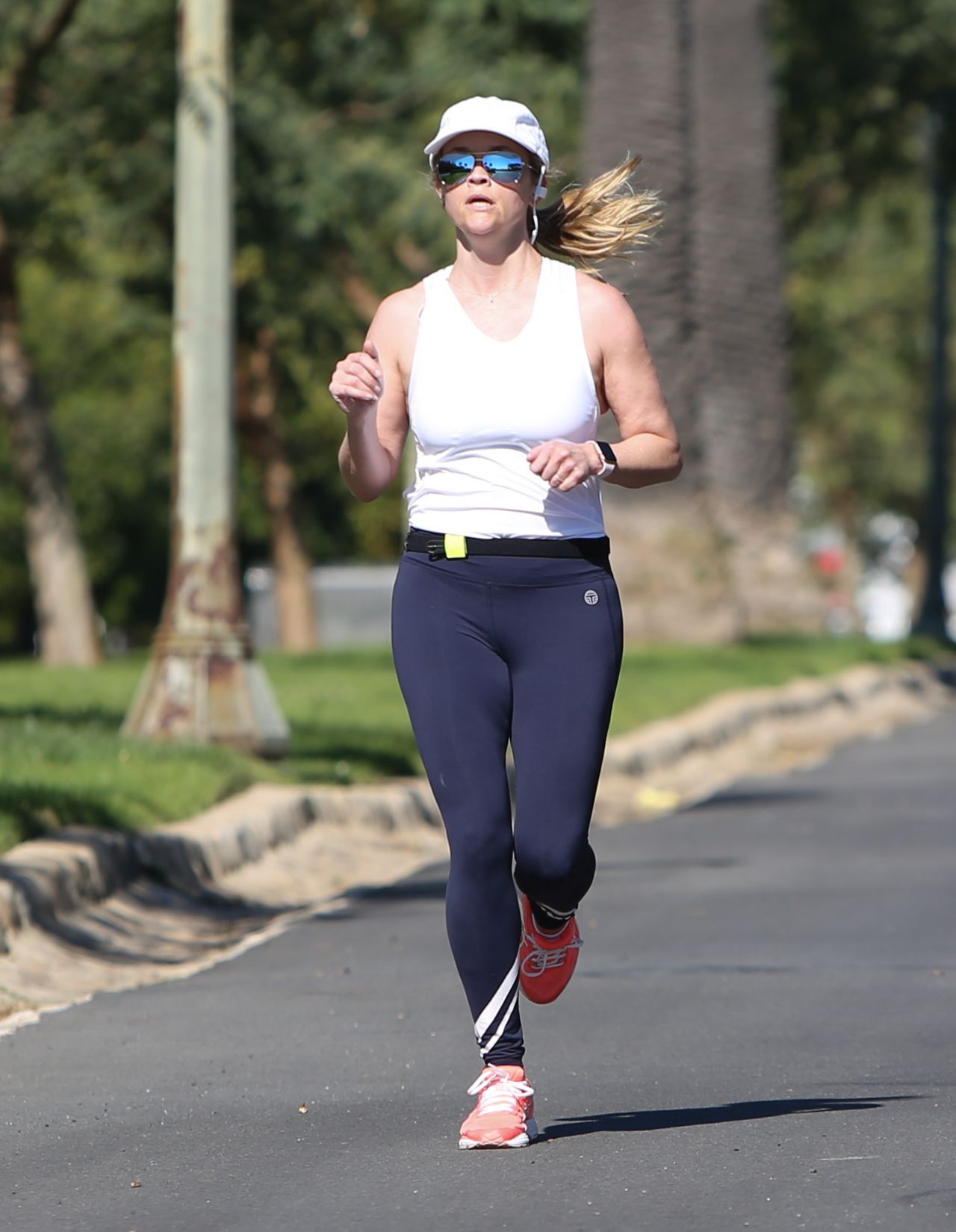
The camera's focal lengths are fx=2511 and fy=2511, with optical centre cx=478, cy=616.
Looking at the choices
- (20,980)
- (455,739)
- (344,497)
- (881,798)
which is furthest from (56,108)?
(344,497)

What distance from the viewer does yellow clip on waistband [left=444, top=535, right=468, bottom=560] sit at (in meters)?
5.12

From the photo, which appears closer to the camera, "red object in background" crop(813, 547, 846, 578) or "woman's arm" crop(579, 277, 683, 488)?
"woman's arm" crop(579, 277, 683, 488)

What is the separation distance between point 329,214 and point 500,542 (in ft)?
67.0

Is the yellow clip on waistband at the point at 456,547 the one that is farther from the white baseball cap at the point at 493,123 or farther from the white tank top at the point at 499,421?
the white baseball cap at the point at 493,123

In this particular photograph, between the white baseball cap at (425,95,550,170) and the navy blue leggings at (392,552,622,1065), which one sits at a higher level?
the white baseball cap at (425,95,550,170)

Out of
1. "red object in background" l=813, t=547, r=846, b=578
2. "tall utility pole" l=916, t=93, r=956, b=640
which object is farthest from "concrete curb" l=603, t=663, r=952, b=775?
"red object in background" l=813, t=547, r=846, b=578

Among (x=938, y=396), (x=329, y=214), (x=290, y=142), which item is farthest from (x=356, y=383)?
(x=938, y=396)

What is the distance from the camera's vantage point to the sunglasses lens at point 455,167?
5238 millimetres

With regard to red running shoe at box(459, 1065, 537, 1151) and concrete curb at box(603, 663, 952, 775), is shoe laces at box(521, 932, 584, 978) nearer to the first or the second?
red running shoe at box(459, 1065, 537, 1151)

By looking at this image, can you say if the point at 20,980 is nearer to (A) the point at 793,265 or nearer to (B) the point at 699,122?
(B) the point at 699,122

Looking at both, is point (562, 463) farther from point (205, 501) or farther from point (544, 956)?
point (205, 501)

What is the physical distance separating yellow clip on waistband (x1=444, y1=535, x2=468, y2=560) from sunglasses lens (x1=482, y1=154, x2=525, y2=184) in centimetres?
76

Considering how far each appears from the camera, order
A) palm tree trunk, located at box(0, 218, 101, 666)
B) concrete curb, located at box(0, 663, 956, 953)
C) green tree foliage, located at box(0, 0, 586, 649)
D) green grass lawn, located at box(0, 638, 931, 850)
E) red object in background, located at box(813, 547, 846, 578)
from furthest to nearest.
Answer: red object in background, located at box(813, 547, 846, 578)
palm tree trunk, located at box(0, 218, 101, 666)
green tree foliage, located at box(0, 0, 586, 649)
green grass lawn, located at box(0, 638, 931, 850)
concrete curb, located at box(0, 663, 956, 953)

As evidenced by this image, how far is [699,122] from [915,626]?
10189 millimetres
